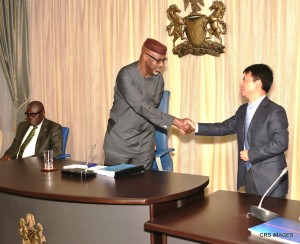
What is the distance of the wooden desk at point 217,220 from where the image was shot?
1.66 metres

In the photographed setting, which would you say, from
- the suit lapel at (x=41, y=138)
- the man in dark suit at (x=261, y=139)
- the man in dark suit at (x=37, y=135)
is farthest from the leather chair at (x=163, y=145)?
the suit lapel at (x=41, y=138)

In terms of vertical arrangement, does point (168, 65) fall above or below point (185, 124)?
above

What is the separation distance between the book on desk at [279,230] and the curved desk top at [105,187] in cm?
53

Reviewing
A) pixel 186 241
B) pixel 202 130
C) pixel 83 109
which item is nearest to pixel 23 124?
pixel 83 109

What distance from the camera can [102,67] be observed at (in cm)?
493

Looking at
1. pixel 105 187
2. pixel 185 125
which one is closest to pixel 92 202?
pixel 105 187

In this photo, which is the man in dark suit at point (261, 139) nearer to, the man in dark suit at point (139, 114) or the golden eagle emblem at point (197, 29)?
the man in dark suit at point (139, 114)

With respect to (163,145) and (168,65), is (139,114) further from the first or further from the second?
(168,65)

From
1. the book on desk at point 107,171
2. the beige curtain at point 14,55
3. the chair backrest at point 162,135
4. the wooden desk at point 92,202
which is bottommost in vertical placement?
the wooden desk at point 92,202

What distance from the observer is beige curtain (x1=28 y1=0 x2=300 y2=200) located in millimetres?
3643

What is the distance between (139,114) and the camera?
3346mm

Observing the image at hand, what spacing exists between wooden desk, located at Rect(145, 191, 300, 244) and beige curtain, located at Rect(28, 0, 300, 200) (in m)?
1.73

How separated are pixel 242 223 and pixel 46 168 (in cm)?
156

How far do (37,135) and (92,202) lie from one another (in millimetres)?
2453
